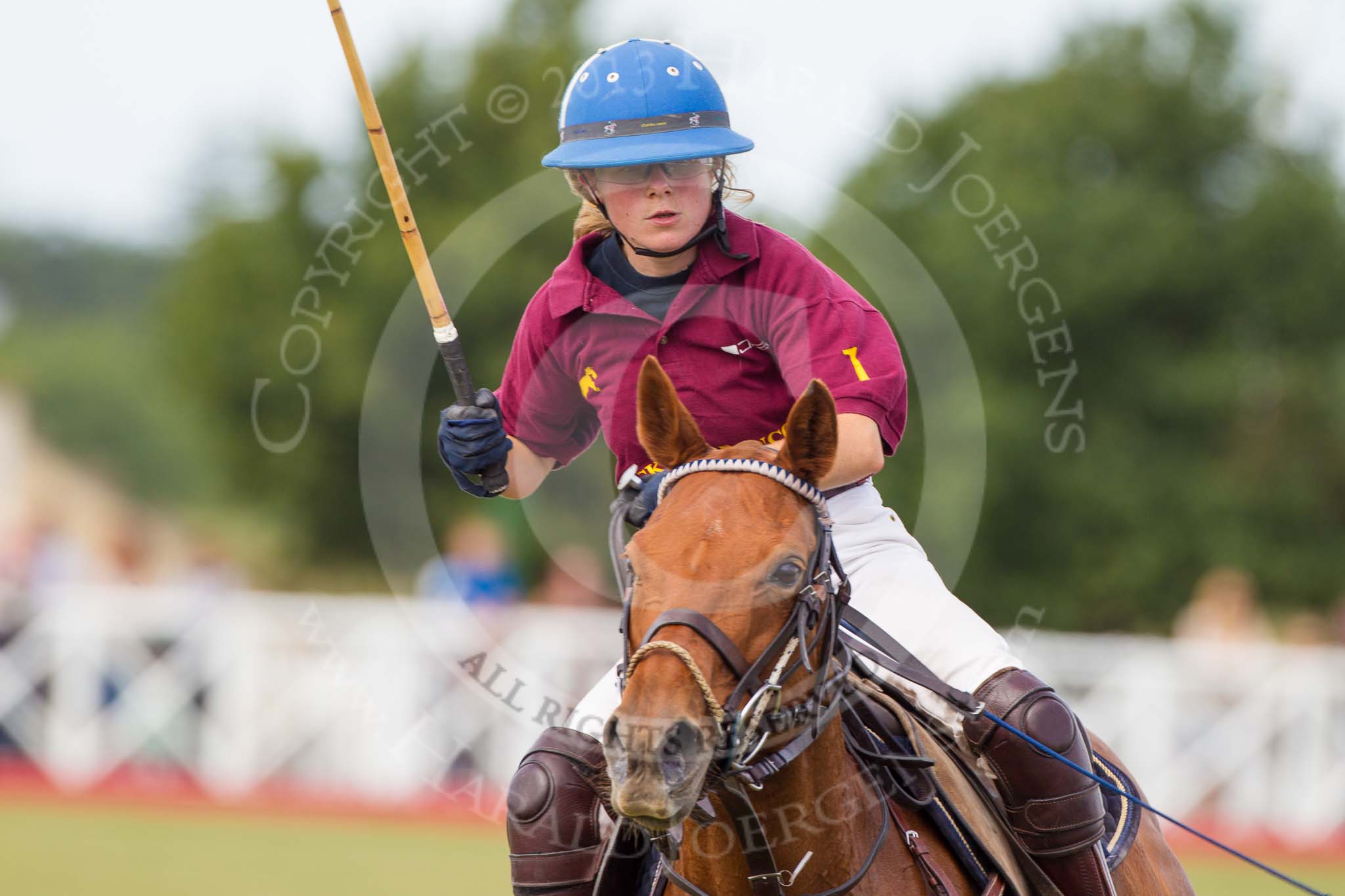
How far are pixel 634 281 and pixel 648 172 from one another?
1.05ft

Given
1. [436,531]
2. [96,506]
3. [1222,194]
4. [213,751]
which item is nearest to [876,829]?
[213,751]

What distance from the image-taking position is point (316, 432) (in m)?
24.8

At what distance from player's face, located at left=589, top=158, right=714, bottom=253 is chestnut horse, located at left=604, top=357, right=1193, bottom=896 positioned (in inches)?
33.8

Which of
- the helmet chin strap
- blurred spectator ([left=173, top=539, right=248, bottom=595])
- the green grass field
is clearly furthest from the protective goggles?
blurred spectator ([left=173, top=539, right=248, bottom=595])

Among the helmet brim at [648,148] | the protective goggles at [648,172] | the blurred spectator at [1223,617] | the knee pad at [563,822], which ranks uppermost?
the helmet brim at [648,148]

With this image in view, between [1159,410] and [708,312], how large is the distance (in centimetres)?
2204

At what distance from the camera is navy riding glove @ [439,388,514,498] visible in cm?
391

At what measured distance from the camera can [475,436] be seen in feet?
12.9

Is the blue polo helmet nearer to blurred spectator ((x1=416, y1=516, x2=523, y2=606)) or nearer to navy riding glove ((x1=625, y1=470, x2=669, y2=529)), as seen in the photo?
navy riding glove ((x1=625, y1=470, x2=669, y2=529))

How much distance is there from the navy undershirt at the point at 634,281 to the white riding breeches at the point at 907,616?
731 mm

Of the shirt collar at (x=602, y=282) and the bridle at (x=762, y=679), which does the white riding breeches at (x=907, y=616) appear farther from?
the shirt collar at (x=602, y=282)

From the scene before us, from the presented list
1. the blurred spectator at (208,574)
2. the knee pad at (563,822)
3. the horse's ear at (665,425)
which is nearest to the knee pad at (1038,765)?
the knee pad at (563,822)

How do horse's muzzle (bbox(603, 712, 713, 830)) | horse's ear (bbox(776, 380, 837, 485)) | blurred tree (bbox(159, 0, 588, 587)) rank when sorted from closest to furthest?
1. horse's muzzle (bbox(603, 712, 713, 830))
2. horse's ear (bbox(776, 380, 837, 485))
3. blurred tree (bbox(159, 0, 588, 587))

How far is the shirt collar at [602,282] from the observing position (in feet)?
13.2
